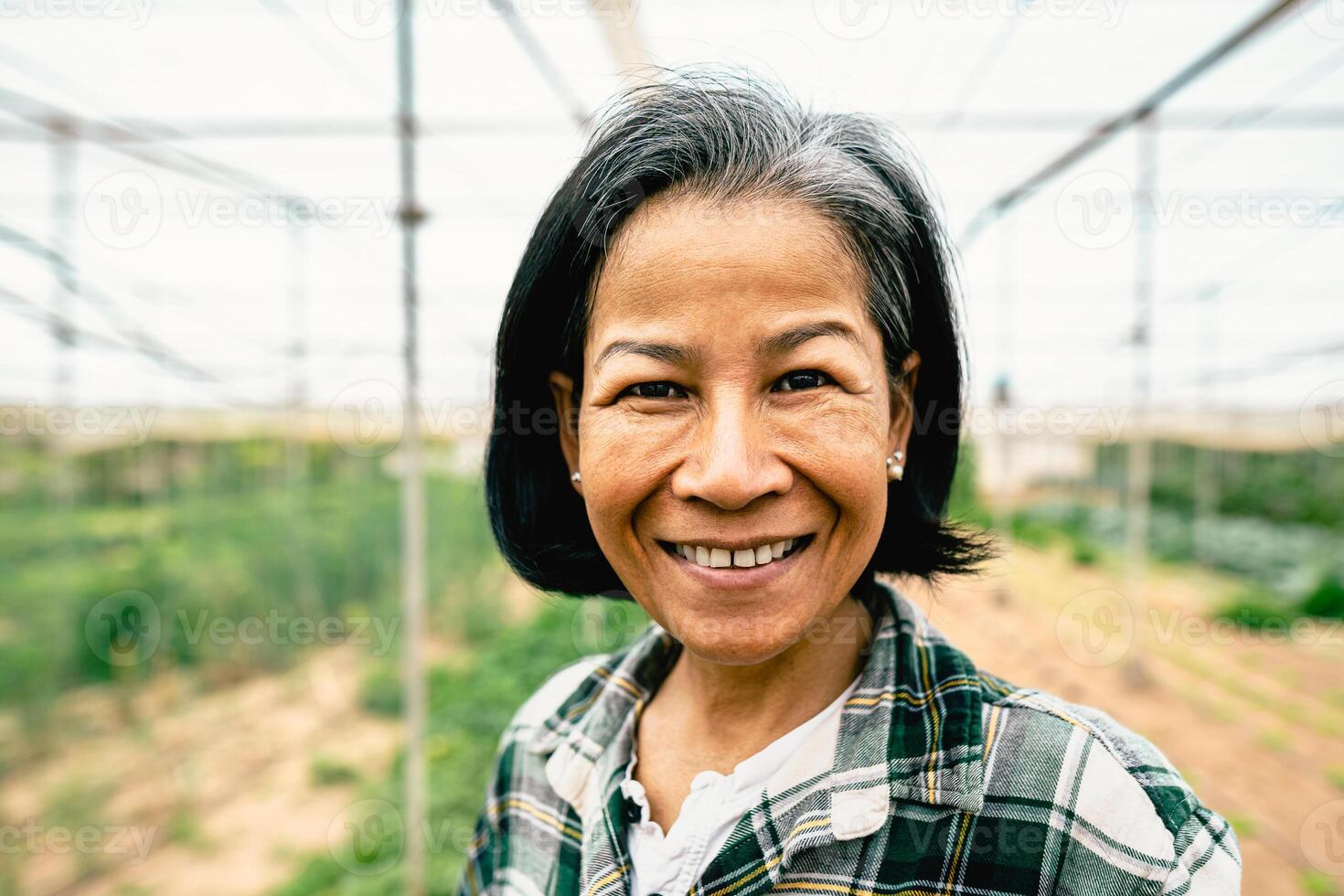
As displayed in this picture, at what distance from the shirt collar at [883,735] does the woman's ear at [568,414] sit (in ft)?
1.31

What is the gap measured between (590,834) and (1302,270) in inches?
380

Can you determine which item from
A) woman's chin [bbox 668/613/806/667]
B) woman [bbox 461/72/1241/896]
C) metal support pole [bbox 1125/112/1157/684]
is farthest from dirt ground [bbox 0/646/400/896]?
metal support pole [bbox 1125/112/1157/684]

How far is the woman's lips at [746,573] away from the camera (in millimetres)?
979

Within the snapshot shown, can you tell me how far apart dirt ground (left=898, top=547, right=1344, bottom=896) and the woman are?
0.49 meters

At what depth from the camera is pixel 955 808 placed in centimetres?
97

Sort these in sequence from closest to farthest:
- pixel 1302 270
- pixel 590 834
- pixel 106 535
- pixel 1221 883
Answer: pixel 1221 883
pixel 590 834
pixel 106 535
pixel 1302 270

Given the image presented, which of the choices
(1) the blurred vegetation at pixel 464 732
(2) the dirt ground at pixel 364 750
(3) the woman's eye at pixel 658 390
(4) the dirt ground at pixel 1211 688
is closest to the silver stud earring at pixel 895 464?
(3) the woman's eye at pixel 658 390

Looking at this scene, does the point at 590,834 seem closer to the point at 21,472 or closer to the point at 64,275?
the point at 64,275

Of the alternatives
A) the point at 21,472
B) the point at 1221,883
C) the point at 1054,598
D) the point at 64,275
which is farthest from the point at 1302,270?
the point at 21,472

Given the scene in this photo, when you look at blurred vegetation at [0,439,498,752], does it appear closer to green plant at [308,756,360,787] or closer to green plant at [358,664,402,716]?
green plant at [358,664,402,716]

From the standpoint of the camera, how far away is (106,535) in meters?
6.44

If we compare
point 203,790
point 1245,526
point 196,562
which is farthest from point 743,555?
point 1245,526

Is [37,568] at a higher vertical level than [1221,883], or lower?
lower

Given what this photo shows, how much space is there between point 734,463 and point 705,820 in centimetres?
52
